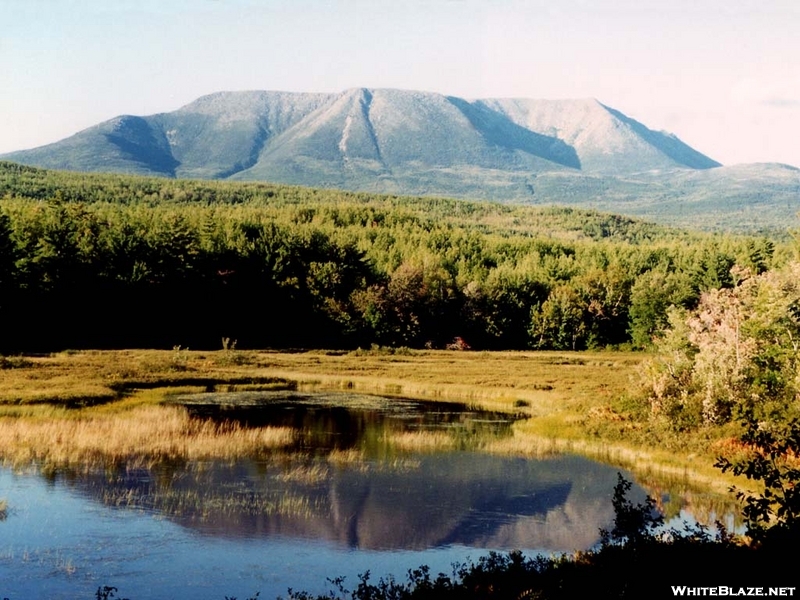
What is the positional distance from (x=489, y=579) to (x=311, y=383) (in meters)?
58.1

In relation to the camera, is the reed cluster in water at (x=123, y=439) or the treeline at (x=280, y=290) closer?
the reed cluster in water at (x=123, y=439)

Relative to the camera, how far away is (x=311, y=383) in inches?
3098

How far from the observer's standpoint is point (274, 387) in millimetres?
72938

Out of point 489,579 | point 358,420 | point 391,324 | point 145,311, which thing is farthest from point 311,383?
point 489,579

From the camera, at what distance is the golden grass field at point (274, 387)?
4106 cm

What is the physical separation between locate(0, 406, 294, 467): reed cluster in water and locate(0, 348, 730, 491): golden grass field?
0.22ft

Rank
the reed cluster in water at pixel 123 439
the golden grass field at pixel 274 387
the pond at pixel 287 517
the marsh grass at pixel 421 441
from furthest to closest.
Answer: the marsh grass at pixel 421 441 → the golden grass field at pixel 274 387 → the reed cluster in water at pixel 123 439 → the pond at pixel 287 517

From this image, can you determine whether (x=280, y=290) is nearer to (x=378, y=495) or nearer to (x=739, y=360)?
(x=739, y=360)

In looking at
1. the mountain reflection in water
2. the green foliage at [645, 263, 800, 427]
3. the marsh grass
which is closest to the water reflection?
the mountain reflection in water

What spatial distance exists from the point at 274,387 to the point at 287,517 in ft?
141

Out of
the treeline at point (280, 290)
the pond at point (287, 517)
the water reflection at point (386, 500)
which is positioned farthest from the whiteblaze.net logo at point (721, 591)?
the treeline at point (280, 290)

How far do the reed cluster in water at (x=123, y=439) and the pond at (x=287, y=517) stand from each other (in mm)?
1739

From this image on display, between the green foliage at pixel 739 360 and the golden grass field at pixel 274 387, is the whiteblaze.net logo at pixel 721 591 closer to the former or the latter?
the golden grass field at pixel 274 387

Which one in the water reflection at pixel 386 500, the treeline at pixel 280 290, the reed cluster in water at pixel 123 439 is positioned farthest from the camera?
the treeline at pixel 280 290
